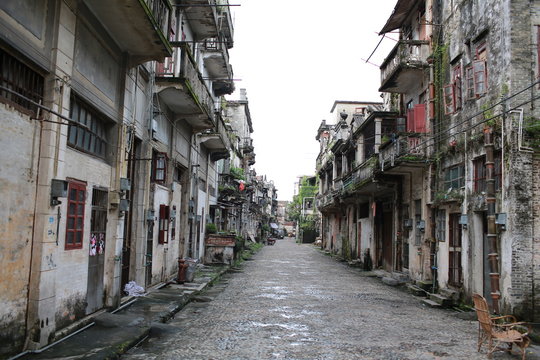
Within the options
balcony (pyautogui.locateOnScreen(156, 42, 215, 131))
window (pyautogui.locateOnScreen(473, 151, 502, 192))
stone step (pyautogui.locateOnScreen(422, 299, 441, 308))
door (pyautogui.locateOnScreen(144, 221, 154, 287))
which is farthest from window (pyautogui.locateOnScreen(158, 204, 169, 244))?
window (pyautogui.locateOnScreen(473, 151, 502, 192))

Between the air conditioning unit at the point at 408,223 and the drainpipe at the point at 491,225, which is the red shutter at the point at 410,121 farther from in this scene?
the drainpipe at the point at 491,225

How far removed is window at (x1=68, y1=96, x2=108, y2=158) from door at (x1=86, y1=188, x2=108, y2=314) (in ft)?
2.95

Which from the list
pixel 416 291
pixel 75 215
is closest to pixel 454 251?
pixel 416 291

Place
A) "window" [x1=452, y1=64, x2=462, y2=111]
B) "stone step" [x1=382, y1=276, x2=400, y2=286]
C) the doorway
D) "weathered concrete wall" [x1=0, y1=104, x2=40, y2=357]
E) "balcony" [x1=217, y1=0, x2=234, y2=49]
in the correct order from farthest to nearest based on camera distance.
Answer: "balcony" [x1=217, y1=0, x2=234, y2=49] → "stone step" [x1=382, y1=276, x2=400, y2=286] → "window" [x1=452, y1=64, x2=462, y2=111] → the doorway → "weathered concrete wall" [x1=0, y1=104, x2=40, y2=357]

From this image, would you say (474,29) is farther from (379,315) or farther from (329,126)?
(329,126)

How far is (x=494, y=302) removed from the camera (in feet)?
37.5

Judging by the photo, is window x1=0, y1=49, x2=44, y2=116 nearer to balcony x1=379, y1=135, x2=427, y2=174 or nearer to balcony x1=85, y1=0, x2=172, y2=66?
balcony x1=85, y1=0, x2=172, y2=66

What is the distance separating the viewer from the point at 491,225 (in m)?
11.7

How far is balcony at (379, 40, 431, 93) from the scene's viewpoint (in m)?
17.6

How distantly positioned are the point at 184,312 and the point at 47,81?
6.47 meters

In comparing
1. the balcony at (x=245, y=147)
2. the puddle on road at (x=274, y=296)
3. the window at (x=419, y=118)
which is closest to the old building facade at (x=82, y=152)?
the puddle on road at (x=274, y=296)

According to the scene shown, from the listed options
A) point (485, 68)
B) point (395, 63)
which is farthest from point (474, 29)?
point (395, 63)

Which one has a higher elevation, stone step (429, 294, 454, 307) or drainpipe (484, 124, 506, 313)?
drainpipe (484, 124, 506, 313)

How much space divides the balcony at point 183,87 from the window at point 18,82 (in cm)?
579
